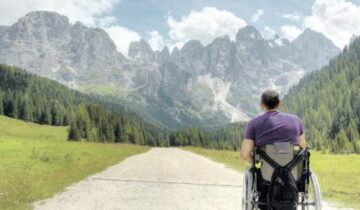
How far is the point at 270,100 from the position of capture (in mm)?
8977

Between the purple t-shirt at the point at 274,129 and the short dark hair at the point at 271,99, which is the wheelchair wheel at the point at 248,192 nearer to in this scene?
the purple t-shirt at the point at 274,129

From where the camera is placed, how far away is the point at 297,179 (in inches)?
351

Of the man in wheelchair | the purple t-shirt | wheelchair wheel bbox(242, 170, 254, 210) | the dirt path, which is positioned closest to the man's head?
the man in wheelchair

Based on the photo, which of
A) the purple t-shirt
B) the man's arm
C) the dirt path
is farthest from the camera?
the dirt path

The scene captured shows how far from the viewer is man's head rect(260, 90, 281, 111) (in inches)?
353

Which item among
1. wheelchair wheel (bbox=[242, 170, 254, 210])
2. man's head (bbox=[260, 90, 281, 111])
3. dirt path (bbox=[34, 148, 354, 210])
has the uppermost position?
man's head (bbox=[260, 90, 281, 111])

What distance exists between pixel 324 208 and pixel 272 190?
817 centimetres

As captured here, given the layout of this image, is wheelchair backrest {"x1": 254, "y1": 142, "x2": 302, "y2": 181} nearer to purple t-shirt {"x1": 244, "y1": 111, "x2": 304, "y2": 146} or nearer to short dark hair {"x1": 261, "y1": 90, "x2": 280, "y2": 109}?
purple t-shirt {"x1": 244, "y1": 111, "x2": 304, "y2": 146}

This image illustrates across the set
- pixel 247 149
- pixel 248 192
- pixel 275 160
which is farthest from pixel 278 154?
pixel 248 192

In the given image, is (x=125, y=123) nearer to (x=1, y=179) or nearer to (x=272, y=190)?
(x=1, y=179)

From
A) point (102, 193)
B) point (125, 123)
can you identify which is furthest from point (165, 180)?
point (125, 123)

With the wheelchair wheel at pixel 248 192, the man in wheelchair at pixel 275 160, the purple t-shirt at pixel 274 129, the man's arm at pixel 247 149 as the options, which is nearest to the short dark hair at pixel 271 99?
the man in wheelchair at pixel 275 160

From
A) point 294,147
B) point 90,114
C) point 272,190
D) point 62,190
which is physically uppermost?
point 90,114

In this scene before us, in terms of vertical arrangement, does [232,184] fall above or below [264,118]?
below
